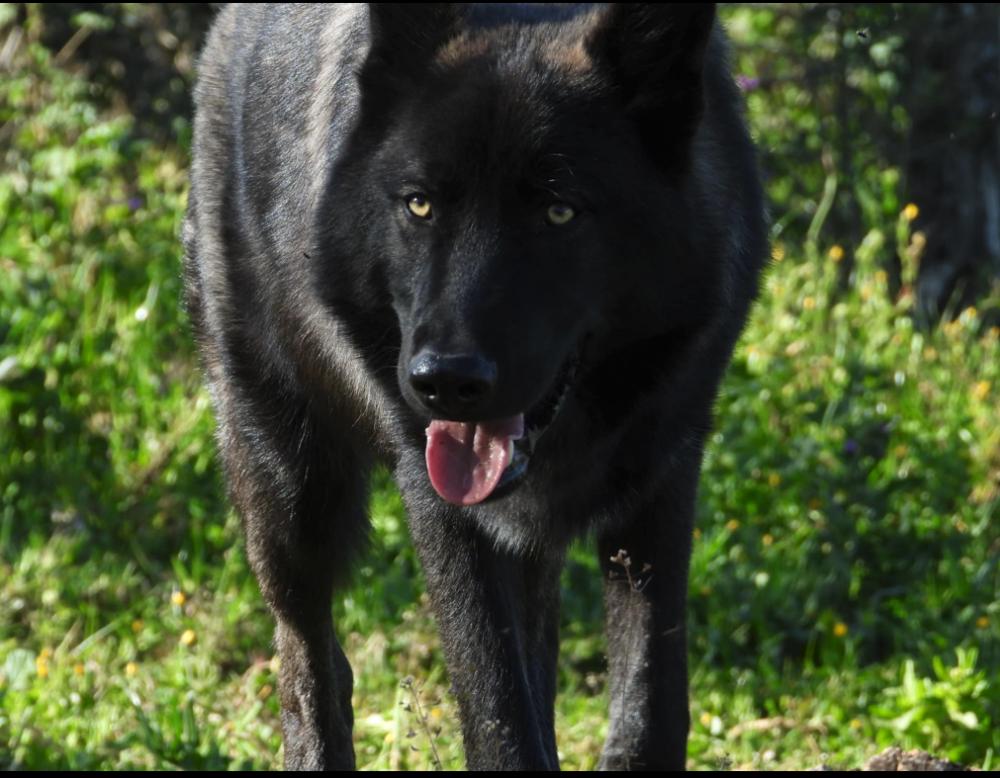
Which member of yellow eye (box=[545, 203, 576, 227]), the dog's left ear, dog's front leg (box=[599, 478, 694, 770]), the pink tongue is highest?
the dog's left ear

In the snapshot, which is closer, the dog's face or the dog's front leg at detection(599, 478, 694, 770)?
the dog's face

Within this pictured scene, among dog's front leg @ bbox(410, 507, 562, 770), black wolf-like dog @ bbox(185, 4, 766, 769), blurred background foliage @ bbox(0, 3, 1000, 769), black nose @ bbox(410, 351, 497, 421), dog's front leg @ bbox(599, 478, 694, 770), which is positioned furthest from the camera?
blurred background foliage @ bbox(0, 3, 1000, 769)

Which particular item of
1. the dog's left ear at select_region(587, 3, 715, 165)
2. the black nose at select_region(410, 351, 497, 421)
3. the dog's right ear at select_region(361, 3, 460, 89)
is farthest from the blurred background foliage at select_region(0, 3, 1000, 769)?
the dog's right ear at select_region(361, 3, 460, 89)

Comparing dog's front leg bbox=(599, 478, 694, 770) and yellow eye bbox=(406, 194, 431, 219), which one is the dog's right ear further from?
dog's front leg bbox=(599, 478, 694, 770)

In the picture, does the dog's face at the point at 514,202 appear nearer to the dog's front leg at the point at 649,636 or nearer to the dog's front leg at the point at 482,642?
the dog's front leg at the point at 482,642

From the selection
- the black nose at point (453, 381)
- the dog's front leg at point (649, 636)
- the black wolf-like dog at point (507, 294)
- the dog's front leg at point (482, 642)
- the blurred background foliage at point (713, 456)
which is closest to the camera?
the black nose at point (453, 381)

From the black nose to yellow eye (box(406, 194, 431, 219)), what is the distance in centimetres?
34

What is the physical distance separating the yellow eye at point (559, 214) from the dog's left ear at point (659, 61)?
289 mm

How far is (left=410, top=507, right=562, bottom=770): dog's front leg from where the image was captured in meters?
3.21

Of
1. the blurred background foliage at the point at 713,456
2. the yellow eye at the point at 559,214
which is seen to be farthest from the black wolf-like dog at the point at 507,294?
the blurred background foliage at the point at 713,456

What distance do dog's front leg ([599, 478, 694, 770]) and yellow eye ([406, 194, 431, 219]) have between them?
0.87 metres

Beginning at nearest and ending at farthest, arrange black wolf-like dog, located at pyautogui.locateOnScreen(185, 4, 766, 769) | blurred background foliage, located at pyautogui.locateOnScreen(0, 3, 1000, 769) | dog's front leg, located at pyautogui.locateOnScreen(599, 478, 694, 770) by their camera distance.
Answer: black wolf-like dog, located at pyautogui.locateOnScreen(185, 4, 766, 769), dog's front leg, located at pyautogui.locateOnScreen(599, 478, 694, 770), blurred background foliage, located at pyautogui.locateOnScreen(0, 3, 1000, 769)

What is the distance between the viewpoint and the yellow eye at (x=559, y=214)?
3.02 m

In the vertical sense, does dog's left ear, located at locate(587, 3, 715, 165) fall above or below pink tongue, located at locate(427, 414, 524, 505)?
above
